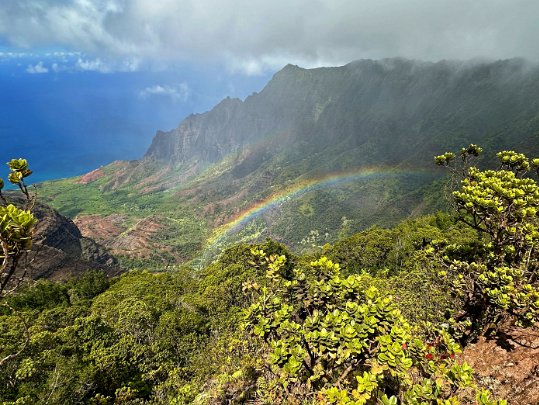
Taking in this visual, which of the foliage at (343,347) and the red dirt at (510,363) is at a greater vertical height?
the foliage at (343,347)

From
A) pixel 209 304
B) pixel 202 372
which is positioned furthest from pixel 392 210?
pixel 202 372

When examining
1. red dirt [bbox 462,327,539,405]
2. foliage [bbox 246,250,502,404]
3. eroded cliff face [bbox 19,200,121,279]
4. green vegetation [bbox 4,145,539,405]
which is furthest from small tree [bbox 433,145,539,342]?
eroded cliff face [bbox 19,200,121,279]

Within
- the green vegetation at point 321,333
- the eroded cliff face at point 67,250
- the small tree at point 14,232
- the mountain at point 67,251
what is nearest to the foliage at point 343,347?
the green vegetation at point 321,333

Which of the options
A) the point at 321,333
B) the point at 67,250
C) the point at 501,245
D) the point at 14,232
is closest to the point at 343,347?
the point at 321,333

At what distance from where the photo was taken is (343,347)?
848cm

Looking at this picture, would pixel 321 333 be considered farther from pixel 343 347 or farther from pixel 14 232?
pixel 14 232

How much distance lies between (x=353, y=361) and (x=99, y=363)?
20.6m

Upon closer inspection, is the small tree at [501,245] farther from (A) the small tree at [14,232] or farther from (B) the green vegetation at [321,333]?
(A) the small tree at [14,232]

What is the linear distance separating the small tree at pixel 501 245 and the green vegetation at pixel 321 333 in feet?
0.24

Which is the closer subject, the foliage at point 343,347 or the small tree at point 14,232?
the small tree at point 14,232

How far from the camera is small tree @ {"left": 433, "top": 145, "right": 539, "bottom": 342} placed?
12641 millimetres

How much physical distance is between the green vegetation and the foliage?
0.04 metres

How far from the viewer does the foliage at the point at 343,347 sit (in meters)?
7.62

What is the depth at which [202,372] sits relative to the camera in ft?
76.9
